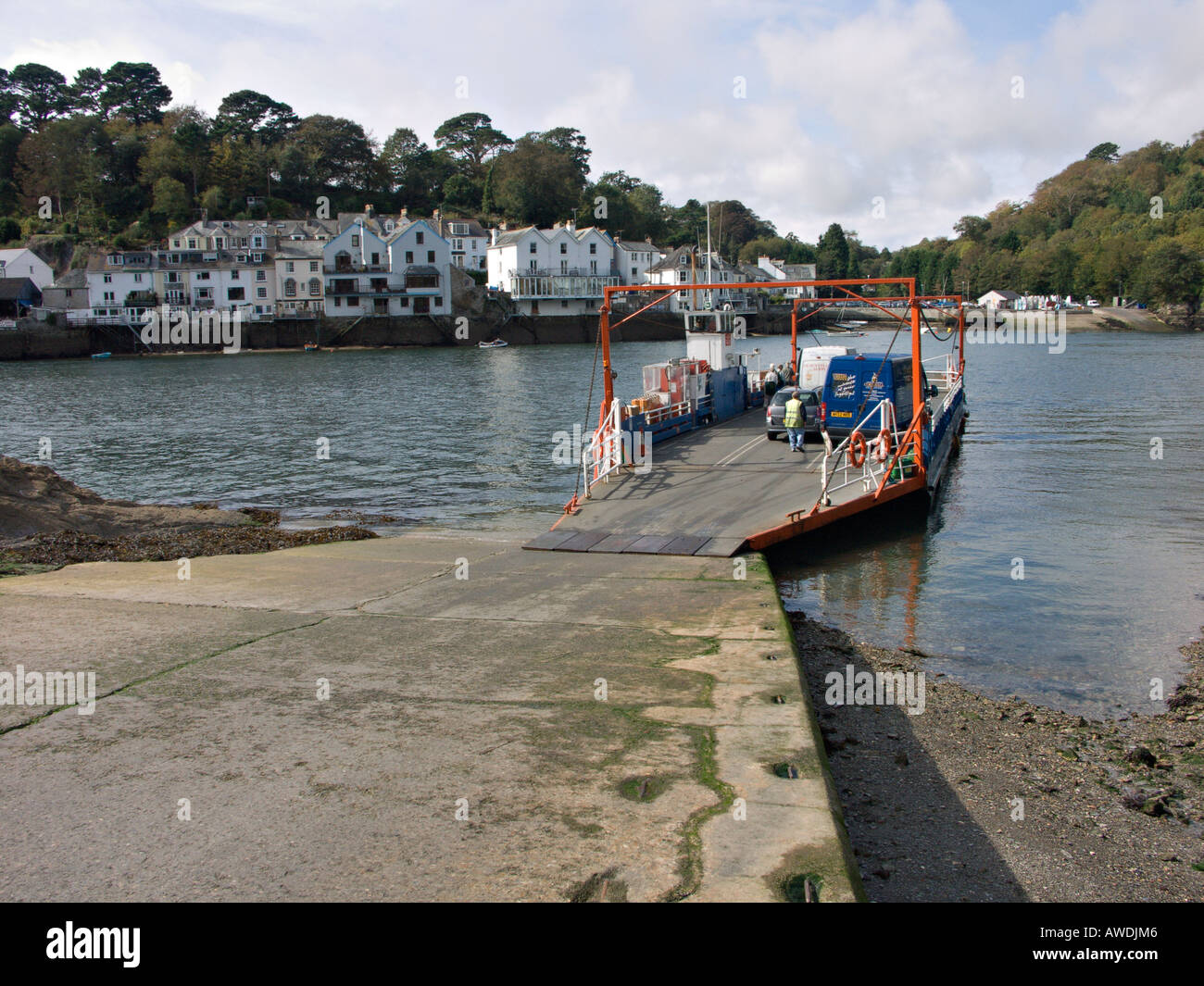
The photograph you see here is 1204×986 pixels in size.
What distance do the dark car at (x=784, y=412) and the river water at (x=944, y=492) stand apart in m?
3.99

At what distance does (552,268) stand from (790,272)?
7544 cm

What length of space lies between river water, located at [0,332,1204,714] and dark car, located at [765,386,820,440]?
3.99m

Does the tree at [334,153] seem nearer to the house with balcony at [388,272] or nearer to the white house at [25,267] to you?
the house with balcony at [388,272]

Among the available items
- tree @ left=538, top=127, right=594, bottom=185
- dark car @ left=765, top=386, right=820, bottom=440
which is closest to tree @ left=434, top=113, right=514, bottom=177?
tree @ left=538, top=127, right=594, bottom=185

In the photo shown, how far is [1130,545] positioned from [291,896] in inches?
765

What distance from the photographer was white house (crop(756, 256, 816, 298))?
552 feet

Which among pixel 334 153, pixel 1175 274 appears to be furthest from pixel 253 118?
pixel 1175 274

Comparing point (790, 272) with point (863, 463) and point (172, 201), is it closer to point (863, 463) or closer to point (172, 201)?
point (172, 201)

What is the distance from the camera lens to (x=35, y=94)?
151500mm

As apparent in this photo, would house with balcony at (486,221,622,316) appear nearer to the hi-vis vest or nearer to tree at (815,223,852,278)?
tree at (815,223,852,278)

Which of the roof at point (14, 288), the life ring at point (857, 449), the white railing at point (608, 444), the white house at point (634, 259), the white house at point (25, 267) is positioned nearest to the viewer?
the life ring at point (857, 449)

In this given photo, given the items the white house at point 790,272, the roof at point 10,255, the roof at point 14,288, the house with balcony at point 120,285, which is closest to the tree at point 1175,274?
the white house at point 790,272

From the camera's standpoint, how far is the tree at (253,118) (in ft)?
490
